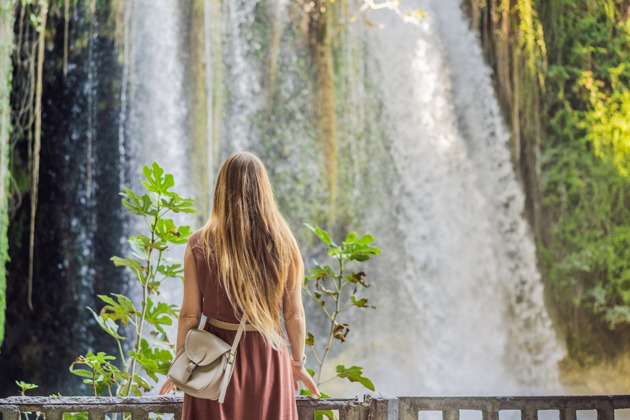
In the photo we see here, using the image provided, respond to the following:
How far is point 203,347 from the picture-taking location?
1608 millimetres

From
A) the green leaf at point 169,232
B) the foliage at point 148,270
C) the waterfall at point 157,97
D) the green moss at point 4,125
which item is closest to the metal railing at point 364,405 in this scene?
the foliage at point 148,270

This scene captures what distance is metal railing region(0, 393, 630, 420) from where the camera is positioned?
1689mm

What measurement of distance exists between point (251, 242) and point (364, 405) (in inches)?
21.5

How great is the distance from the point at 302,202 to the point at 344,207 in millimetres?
456

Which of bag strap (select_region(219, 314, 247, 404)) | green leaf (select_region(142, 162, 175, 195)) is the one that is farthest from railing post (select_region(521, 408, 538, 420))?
green leaf (select_region(142, 162, 175, 195))

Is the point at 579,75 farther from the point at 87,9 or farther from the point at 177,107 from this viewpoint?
the point at 87,9

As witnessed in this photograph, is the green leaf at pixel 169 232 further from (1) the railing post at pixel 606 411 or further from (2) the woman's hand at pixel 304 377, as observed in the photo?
(1) the railing post at pixel 606 411

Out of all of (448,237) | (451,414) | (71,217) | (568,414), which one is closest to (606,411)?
(568,414)

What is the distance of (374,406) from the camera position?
68.2 inches

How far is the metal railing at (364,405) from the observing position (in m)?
1.69

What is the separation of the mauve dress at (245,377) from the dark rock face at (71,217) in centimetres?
466

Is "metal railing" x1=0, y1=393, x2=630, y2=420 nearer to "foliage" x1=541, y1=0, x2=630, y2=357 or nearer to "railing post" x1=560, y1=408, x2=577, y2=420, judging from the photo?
"railing post" x1=560, y1=408, x2=577, y2=420

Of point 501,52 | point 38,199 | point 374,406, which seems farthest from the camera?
point 501,52

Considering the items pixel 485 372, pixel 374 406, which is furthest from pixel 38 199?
pixel 374 406
